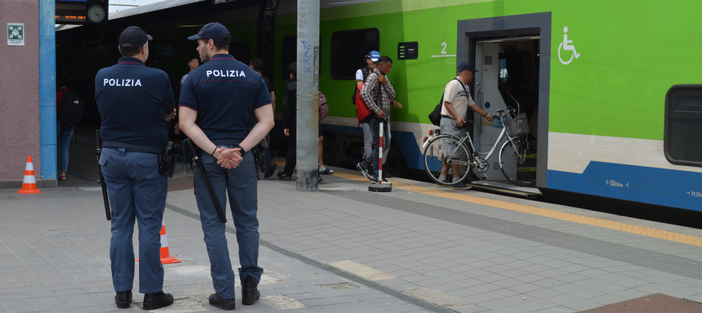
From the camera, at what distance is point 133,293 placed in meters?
4.66

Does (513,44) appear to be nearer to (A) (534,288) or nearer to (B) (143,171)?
(A) (534,288)

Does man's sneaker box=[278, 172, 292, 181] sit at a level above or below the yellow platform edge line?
above

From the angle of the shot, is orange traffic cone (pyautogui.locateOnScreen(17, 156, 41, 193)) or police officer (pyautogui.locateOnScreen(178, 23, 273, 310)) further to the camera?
orange traffic cone (pyautogui.locateOnScreen(17, 156, 41, 193))

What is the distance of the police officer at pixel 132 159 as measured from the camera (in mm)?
4262

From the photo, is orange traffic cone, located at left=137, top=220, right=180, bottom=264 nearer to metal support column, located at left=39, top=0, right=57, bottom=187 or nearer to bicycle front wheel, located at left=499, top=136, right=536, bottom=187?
metal support column, located at left=39, top=0, right=57, bottom=187

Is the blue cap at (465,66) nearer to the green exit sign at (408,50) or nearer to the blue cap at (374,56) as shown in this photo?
the green exit sign at (408,50)

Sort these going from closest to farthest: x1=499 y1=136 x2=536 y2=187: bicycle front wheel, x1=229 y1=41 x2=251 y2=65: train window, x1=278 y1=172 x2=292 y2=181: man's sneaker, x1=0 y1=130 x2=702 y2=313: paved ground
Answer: x1=0 y1=130 x2=702 y2=313: paved ground < x1=499 y1=136 x2=536 y2=187: bicycle front wheel < x1=278 y1=172 x2=292 y2=181: man's sneaker < x1=229 y1=41 x2=251 y2=65: train window

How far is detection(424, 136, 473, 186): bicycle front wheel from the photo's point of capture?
30.8 feet

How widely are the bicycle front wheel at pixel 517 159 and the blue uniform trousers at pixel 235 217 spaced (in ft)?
17.8

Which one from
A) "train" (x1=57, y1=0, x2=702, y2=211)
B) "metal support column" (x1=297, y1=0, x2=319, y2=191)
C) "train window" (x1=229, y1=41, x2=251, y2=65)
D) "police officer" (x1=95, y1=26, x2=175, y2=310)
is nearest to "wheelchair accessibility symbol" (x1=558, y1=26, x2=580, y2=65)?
"train" (x1=57, y1=0, x2=702, y2=211)

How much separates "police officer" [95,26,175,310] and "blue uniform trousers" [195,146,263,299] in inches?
12.1

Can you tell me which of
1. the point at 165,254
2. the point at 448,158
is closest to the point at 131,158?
the point at 165,254

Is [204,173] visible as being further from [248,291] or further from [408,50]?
[408,50]

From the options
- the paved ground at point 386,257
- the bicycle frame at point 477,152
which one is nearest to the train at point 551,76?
the bicycle frame at point 477,152
